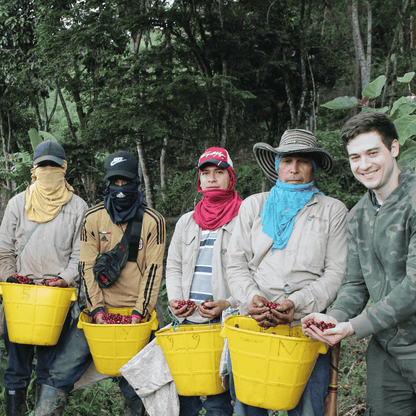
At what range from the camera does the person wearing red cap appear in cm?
253

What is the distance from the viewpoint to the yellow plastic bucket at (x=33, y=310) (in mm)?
2738

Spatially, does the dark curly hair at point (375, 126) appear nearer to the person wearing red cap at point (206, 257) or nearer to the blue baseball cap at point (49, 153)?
the person wearing red cap at point (206, 257)

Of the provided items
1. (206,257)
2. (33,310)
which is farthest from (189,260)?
(33,310)

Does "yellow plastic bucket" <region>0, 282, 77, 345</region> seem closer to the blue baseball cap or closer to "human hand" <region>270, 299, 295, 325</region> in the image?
the blue baseball cap

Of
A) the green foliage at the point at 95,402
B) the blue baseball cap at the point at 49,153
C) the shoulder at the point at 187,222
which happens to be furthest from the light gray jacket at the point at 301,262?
the green foliage at the point at 95,402

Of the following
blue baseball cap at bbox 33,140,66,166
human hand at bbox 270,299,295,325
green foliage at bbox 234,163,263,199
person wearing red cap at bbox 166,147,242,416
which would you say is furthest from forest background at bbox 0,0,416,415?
green foliage at bbox 234,163,263,199

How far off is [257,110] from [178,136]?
2364 millimetres

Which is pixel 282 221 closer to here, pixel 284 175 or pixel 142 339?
pixel 284 175

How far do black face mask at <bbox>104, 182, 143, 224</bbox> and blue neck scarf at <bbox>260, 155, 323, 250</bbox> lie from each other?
1.02m

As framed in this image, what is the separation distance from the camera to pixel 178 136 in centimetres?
619

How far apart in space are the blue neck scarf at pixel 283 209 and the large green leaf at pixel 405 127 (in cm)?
78

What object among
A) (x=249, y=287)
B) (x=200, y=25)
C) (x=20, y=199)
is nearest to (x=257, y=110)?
(x=200, y=25)

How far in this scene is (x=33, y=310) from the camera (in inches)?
108

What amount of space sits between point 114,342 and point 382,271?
65.5 inches
